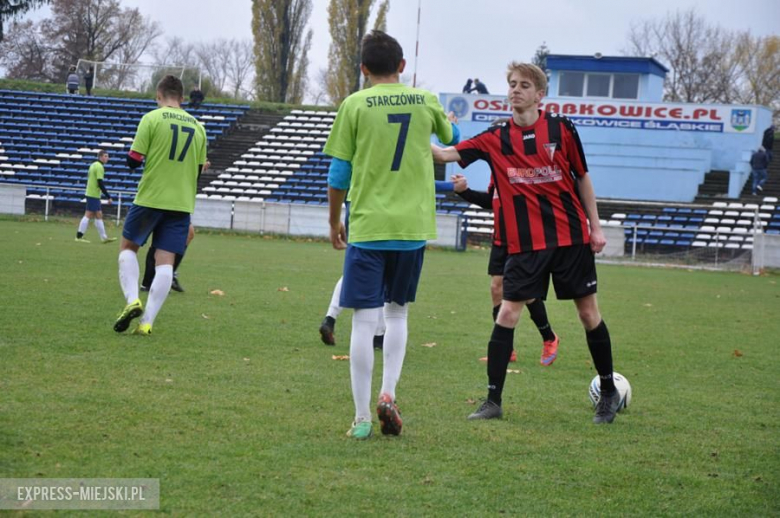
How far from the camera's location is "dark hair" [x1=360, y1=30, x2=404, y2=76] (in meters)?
4.84

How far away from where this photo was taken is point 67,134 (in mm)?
37500

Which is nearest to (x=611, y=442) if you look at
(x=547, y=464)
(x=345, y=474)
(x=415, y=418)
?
(x=547, y=464)

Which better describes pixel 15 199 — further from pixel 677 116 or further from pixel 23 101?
pixel 677 116

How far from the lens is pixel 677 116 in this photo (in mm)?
31891

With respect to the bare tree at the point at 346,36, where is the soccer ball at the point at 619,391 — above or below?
below

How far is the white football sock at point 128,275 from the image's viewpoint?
7762 millimetres

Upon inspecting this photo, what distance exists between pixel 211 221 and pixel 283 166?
301 inches

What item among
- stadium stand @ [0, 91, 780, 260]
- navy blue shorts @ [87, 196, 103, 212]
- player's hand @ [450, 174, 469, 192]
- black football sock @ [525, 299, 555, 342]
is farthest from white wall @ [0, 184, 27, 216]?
player's hand @ [450, 174, 469, 192]

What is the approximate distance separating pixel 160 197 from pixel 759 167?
1052 inches

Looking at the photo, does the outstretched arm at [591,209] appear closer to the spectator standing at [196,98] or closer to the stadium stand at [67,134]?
the stadium stand at [67,134]

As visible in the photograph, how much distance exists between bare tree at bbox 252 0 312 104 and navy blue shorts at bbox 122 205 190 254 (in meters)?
43.6

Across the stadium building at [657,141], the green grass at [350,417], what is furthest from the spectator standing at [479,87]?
the green grass at [350,417]

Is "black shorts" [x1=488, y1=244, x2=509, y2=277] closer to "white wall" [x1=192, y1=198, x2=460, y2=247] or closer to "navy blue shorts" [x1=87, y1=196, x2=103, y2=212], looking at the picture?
"navy blue shorts" [x1=87, y1=196, x2=103, y2=212]

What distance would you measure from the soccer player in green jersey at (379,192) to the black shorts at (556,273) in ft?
2.53
